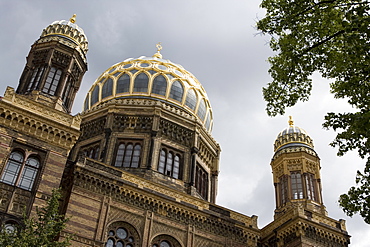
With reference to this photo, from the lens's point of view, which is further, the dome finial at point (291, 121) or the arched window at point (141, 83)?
the dome finial at point (291, 121)

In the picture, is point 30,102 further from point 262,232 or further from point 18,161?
point 262,232

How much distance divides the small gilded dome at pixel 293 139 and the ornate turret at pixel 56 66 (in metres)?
16.5

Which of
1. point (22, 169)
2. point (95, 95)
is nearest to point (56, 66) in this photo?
point (95, 95)

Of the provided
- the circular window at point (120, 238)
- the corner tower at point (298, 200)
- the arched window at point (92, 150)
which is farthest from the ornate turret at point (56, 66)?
the corner tower at point (298, 200)

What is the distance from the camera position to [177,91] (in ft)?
108

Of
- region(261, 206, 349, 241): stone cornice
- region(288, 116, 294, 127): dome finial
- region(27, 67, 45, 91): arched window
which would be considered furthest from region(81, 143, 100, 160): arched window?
region(288, 116, 294, 127): dome finial

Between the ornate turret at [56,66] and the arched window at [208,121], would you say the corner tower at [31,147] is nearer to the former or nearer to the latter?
the ornate turret at [56,66]

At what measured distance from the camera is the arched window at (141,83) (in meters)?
32.0

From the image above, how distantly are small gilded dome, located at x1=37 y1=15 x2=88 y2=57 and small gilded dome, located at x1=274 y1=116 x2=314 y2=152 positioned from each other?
16.9m

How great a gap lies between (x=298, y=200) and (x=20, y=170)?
19.4 metres

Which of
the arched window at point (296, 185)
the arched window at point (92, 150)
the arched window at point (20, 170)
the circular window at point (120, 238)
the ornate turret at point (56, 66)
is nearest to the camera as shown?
the arched window at point (20, 170)

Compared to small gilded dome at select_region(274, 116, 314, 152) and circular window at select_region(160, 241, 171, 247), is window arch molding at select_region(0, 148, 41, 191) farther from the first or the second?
small gilded dome at select_region(274, 116, 314, 152)

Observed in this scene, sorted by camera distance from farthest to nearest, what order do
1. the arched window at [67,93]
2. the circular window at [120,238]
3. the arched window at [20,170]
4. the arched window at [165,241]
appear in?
1. the arched window at [67,93]
2. the arched window at [165,241]
3. the circular window at [120,238]
4. the arched window at [20,170]

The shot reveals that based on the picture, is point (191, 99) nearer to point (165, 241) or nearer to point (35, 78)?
point (35, 78)
